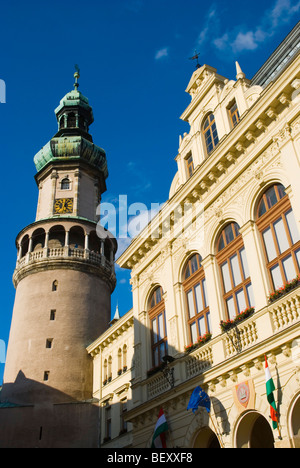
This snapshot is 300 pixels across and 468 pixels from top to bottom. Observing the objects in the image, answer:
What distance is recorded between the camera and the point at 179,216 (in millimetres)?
22875

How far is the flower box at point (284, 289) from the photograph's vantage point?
15.1 metres

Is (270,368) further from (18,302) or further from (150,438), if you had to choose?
(18,302)

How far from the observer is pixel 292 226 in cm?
1623

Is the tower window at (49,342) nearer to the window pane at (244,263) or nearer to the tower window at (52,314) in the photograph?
the tower window at (52,314)

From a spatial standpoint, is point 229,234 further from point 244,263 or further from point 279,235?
point 279,235

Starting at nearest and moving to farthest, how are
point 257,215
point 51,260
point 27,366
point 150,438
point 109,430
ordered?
point 257,215 → point 150,438 → point 109,430 → point 27,366 → point 51,260

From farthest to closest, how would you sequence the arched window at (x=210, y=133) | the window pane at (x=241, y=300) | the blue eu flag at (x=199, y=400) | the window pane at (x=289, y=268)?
the arched window at (x=210, y=133) → the window pane at (x=241, y=300) → the blue eu flag at (x=199, y=400) → the window pane at (x=289, y=268)

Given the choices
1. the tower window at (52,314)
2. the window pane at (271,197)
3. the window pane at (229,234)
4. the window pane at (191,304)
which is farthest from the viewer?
the tower window at (52,314)

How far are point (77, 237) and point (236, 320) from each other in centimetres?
2722

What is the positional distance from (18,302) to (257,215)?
26979 mm

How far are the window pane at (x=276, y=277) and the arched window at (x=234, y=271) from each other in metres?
1.26

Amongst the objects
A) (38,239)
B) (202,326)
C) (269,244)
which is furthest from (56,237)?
(269,244)

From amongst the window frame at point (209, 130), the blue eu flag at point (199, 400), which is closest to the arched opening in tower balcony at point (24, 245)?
the window frame at point (209, 130)

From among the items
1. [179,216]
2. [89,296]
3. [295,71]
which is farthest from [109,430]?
[295,71]
